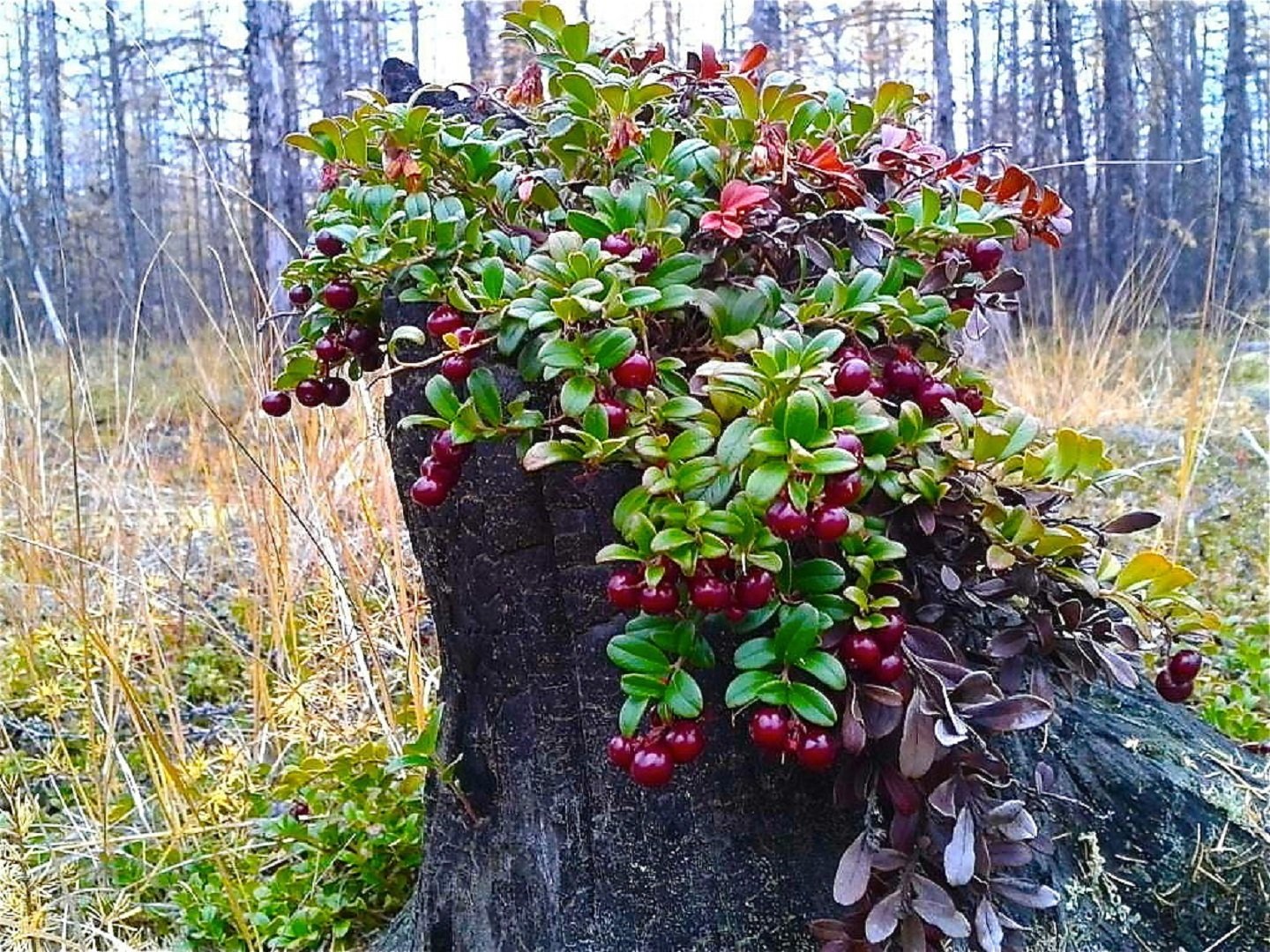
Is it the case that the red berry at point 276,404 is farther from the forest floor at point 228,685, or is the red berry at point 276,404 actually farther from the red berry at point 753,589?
the red berry at point 753,589

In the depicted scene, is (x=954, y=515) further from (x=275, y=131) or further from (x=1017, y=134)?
(x=1017, y=134)

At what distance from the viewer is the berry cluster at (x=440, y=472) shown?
0.88 m

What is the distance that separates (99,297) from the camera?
1353cm

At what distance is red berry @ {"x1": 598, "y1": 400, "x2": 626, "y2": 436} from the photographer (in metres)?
0.84

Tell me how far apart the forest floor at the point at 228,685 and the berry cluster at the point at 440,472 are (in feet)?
1.39

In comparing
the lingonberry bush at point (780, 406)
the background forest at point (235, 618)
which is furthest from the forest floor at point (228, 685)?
the lingonberry bush at point (780, 406)

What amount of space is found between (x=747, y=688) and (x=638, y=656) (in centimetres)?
9

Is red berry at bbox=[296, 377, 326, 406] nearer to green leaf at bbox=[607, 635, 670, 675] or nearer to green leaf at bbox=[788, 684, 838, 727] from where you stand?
green leaf at bbox=[607, 635, 670, 675]

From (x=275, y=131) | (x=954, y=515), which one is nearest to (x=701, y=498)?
(x=954, y=515)

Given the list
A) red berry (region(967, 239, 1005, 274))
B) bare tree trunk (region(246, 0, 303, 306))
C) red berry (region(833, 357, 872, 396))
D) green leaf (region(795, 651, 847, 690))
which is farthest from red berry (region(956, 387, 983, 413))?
bare tree trunk (region(246, 0, 303, 306))

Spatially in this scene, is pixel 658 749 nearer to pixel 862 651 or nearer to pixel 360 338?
pixel 862 651

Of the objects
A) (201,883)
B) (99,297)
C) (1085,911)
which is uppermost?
(99,297)

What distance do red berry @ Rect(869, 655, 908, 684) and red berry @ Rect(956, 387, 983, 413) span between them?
13.6 inches

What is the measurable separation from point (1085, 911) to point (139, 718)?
4.52 ft
